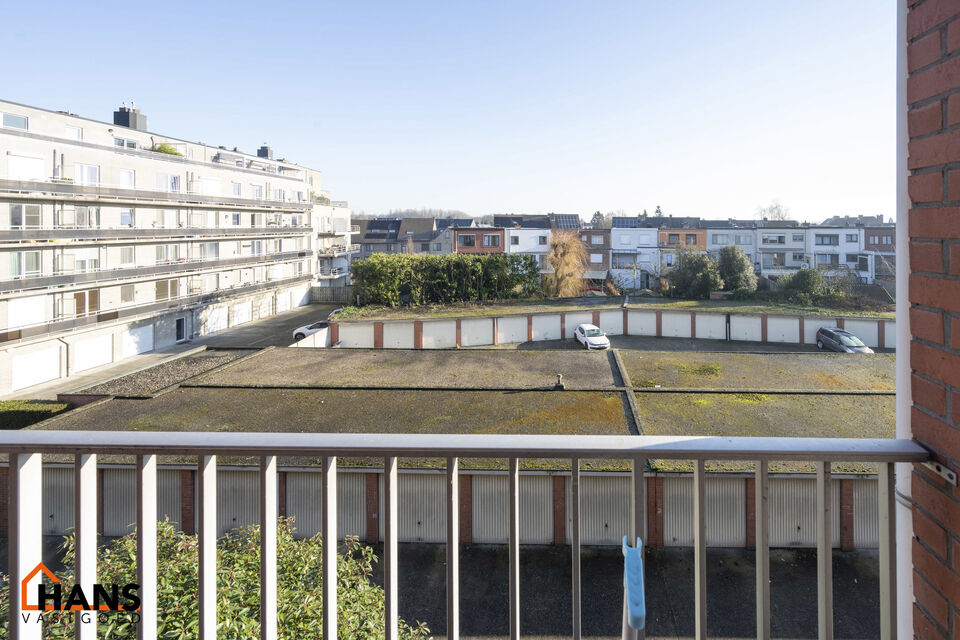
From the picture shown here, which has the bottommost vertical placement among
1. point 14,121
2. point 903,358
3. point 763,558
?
point 763,558

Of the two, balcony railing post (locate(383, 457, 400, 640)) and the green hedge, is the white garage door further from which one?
balcony railing post (locate(383, 457, 400, 640))

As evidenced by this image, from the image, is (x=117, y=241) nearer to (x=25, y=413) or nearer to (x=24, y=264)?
(x=24, y=264)

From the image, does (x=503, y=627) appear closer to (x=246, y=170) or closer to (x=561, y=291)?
(x=561, y=291)

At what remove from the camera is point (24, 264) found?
53.5 feet

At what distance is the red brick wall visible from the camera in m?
1.11

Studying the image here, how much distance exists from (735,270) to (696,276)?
1760 mm

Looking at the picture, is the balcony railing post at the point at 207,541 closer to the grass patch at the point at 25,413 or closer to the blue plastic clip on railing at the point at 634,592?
the blue plastic clip on railing at the point at 634,592

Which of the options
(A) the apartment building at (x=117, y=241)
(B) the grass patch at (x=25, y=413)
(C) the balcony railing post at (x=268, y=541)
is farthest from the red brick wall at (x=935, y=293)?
(A) the apartment building at (x=117, y=241)

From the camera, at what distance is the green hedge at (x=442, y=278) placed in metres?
22.5

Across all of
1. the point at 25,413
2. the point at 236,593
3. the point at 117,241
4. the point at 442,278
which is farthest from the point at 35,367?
the point at 236,593

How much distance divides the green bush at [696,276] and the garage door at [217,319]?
2159cm

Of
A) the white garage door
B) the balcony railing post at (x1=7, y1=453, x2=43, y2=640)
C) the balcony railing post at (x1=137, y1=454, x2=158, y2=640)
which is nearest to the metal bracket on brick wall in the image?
the balcony railing post at (x1=137, y1=454, x2=158, y2=640)

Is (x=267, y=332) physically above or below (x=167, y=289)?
below

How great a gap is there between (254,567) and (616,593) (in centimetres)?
534
